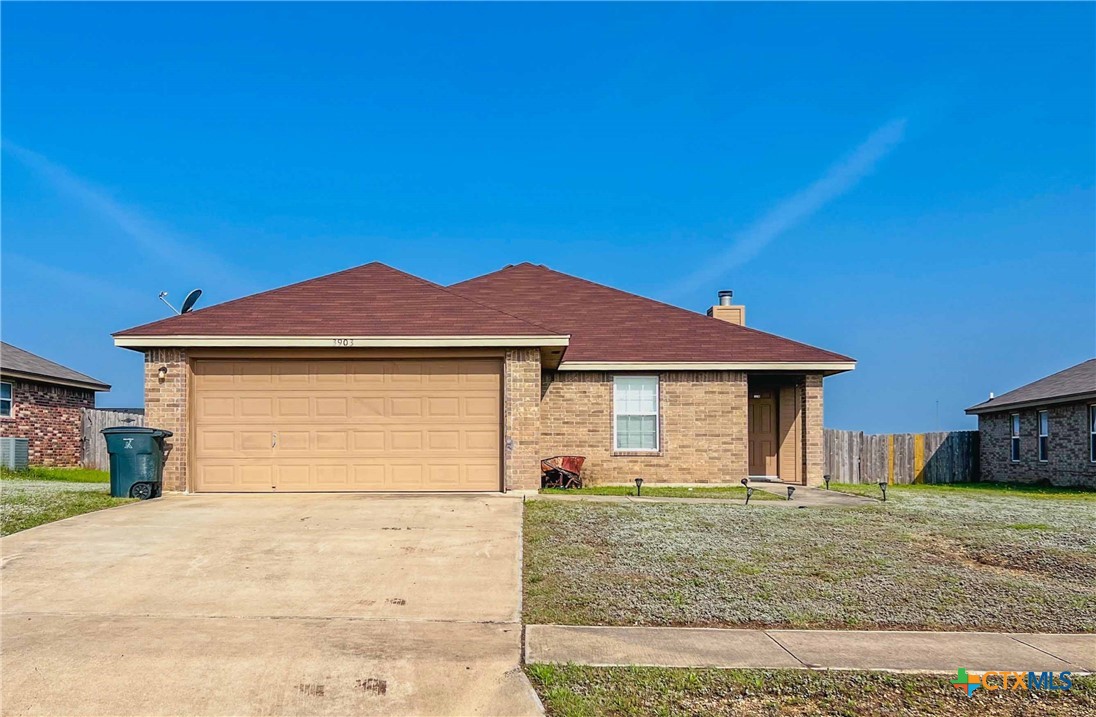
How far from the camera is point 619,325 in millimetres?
18844

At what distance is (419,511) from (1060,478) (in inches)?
742

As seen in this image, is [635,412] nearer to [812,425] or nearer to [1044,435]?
[812,425]

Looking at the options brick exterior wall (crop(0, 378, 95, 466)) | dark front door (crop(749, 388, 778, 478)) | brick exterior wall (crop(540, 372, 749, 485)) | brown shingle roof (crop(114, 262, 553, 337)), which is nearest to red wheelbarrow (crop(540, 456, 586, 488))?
brick exterior wall (crop(540, 372, 749, 485))

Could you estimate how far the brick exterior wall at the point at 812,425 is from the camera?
1786 centimetres

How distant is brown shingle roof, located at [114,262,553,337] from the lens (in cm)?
1351

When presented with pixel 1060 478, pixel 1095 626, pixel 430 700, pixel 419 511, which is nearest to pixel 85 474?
pixel 419 511

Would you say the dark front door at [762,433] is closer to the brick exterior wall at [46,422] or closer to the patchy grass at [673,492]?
the patchy grass at [673,492]

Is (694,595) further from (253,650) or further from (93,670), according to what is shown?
(93,670)

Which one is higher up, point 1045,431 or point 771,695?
point 1045,431

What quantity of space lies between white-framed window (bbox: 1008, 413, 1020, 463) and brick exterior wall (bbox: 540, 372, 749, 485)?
1203 cm

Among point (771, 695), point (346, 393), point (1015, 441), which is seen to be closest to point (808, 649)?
point (771, 695)

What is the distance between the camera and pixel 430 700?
4.79 metres

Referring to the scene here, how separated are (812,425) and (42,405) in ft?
69.5

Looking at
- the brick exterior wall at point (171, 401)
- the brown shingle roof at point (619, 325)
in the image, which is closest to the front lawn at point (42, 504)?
the brick exterior wall at point (171, 401)
